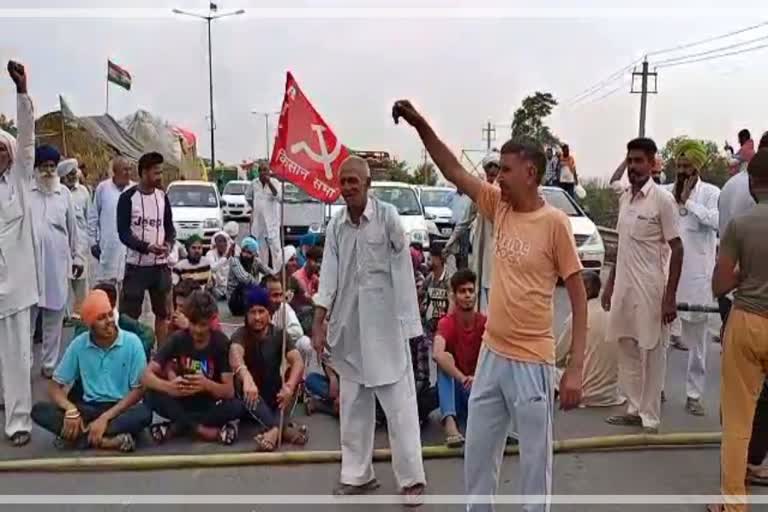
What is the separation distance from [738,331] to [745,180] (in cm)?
181

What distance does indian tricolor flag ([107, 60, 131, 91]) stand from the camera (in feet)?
90.7

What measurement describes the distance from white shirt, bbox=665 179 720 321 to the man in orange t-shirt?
11.4 ft

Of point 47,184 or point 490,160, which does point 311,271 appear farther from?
point 47,184

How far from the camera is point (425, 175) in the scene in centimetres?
5219

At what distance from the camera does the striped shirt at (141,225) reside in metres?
7.58

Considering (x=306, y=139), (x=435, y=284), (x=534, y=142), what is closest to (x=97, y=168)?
(x=435, y=284)

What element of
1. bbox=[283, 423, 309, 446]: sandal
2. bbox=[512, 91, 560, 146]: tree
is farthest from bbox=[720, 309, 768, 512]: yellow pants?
bbox=[512, 91, 560, 146]: tree

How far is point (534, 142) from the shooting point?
157 inches

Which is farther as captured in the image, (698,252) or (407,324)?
(698,252)

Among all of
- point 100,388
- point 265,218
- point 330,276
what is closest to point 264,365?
point 100,388

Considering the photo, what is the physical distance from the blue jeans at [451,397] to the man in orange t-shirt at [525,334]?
1.94m

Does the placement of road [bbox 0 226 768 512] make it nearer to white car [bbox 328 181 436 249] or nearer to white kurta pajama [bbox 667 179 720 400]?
white kurta pajama [bbox 667 179 720 400]

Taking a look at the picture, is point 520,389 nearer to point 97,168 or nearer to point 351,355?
point 351,355

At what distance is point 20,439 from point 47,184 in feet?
8.49
